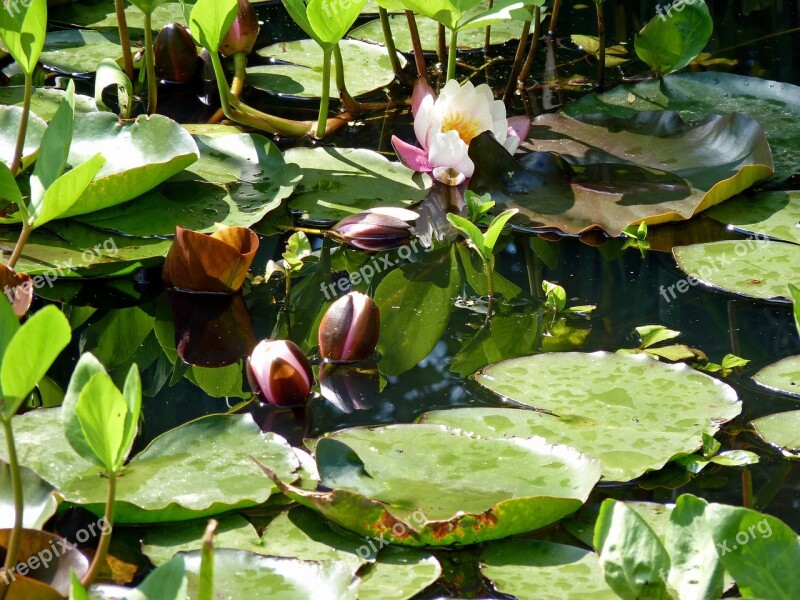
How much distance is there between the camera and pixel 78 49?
9.12 ft

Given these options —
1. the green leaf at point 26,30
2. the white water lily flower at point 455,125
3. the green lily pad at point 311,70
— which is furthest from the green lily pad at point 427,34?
the green leaf at point 26,30

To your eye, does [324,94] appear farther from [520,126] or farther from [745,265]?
[745,265]

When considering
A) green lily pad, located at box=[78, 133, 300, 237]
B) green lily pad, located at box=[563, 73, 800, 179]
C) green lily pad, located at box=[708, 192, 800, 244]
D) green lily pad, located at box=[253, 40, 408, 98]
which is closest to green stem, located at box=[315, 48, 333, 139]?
green lily pad, located at box=[78, 133, 300, 237]

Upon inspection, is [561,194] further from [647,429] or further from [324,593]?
[324,593]

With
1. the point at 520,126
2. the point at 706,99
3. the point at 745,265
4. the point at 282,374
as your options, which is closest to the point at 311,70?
the point at 520,126

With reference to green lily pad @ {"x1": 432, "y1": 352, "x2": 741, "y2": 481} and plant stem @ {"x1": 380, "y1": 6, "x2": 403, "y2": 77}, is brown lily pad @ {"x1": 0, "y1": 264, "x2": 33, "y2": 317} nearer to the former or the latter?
green lily pad @ {"x1": 432, "y1": 352, "x2": 741, "y2": 481}

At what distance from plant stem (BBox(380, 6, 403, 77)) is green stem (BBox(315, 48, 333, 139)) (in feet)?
1.02

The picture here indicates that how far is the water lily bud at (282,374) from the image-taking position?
52.9 inches

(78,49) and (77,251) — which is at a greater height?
(78,49)

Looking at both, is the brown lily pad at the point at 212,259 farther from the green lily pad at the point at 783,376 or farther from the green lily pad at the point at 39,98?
the green lily pad at the point at 783,376

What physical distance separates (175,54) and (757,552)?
222 cm

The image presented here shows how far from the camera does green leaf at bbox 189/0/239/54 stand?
6.44 ft

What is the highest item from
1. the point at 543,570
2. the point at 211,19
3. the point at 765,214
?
the point at 211,19

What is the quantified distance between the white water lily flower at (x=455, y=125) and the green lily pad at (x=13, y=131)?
2.48ft
